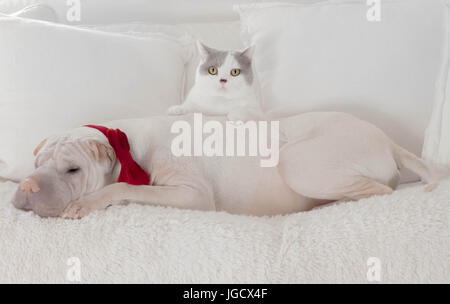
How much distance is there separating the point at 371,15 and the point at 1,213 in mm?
1162

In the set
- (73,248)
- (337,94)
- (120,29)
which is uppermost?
(120,29)

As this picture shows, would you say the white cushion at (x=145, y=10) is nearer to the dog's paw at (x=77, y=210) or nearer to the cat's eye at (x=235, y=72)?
the cat's eye at (x=235, y=72)

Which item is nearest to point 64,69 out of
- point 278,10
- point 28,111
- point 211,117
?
point 28,111

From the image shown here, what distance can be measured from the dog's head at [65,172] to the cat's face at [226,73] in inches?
16.5

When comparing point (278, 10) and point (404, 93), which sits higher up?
point (278, 10)

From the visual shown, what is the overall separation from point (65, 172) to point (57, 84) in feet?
1.26

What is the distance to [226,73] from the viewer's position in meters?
1.32

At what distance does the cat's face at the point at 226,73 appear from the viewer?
1.31 meters

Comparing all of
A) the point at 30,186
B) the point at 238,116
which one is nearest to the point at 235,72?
the point at 238,116

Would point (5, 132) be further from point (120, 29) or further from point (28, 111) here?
point (120, 29)

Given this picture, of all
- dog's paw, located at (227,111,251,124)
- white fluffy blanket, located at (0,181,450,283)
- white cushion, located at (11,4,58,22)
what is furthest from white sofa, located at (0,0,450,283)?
white cushion, located at (11,4,58,22)

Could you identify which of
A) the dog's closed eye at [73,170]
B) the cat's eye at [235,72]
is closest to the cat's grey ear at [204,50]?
the cat's eye at [235,72]

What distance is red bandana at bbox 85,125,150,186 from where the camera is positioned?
3.30 ft

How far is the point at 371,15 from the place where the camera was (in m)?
1.27
